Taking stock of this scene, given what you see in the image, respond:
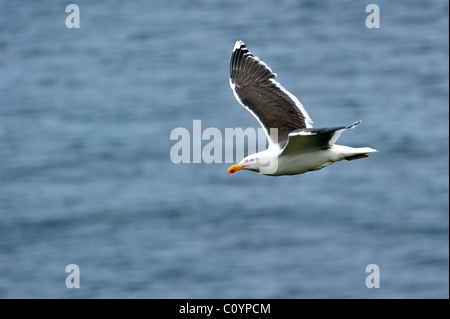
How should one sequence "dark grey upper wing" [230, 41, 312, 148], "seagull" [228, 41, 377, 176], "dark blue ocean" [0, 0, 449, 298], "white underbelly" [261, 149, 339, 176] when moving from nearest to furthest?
"seagull" [228, 41, 377, 176] → "white underbelly" [261, 149, 339, 176] → "dark grey upper wing" [230, 41, 312, 148] → "dark blue ocean" [0, 0, 449, 298]

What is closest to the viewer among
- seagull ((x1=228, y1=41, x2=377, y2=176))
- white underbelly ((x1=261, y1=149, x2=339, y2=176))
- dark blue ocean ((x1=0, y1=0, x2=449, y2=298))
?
seagull ((x1=228, y1=41, x2=377, y2=176))

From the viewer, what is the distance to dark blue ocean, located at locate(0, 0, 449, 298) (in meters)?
17.9

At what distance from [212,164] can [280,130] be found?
32.7 ft

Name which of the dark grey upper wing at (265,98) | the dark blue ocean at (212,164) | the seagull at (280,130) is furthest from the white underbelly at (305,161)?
the dark blue ocean at (212,164)

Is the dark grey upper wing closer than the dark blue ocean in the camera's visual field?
Yes

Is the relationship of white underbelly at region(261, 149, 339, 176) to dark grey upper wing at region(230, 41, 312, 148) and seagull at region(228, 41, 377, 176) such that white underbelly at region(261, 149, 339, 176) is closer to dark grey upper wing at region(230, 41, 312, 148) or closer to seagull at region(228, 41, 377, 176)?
seagull at region(228, 41, 377, 176)

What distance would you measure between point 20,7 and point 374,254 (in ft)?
56.4

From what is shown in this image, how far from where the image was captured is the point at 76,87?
26453 millimetres

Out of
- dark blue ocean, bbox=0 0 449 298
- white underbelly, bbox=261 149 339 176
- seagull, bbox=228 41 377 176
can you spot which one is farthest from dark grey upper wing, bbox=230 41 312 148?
dark blue ocean, bbox=0 0 449 298

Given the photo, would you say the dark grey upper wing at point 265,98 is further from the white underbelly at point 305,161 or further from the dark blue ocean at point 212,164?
the dark blue ocean at point 212,164

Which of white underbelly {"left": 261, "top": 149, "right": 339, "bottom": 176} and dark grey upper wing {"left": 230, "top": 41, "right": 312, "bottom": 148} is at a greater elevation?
dark grey upper wing {"left": 230, "top": 41, "right": 312, "bottom": 148}

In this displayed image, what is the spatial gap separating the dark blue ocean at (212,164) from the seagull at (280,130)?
626 cm

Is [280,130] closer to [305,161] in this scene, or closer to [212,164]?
[305,161]

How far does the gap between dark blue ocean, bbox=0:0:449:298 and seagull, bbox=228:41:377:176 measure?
6.26m
